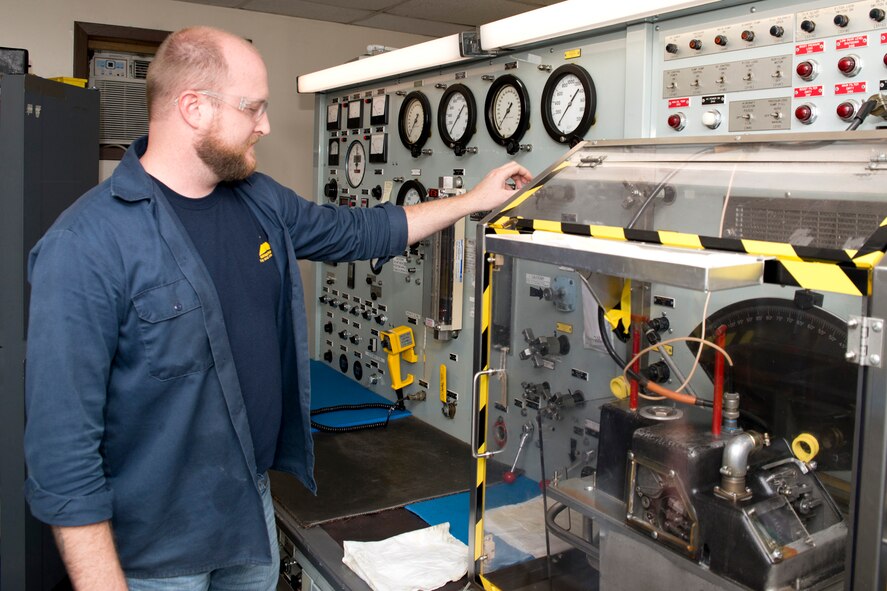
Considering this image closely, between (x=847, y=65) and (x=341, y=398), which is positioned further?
(x=341, y=398)

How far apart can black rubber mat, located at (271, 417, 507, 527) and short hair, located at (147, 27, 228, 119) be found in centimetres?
123

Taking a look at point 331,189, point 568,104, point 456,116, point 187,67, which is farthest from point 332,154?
point 187,67

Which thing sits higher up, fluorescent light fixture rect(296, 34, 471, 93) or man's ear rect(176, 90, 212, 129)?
fluorescent light fixture rect(296, 34, 471, 93)

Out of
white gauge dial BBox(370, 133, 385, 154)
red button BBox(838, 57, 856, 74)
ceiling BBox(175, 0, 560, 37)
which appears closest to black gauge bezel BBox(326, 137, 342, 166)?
white gauge dial BBox(370, 133, 385, 154)

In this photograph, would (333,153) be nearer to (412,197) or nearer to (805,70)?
(412,197)

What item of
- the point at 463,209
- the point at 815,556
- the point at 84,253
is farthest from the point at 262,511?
the point at 815,556

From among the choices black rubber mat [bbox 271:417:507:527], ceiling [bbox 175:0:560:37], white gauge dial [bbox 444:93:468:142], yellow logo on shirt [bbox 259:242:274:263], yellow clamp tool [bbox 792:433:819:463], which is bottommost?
black rubber mat [bbox 271:417:507:527]

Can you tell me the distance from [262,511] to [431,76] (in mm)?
2084

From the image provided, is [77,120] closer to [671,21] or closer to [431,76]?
[431,76]

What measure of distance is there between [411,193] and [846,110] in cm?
199

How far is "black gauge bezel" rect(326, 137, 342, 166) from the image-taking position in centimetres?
415

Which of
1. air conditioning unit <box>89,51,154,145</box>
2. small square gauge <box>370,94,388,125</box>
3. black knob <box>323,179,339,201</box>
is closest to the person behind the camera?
small square gauge <box>370,94,388,125</box>

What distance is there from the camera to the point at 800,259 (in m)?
1.19

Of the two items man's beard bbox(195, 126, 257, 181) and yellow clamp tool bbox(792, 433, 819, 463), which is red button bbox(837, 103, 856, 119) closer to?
yellow clamp tool bbox(792, 433, 819, 463)
